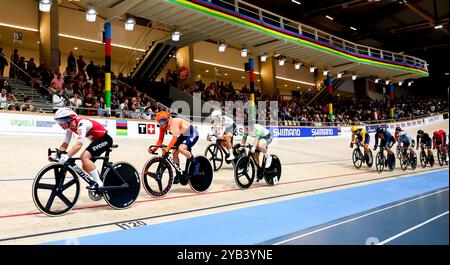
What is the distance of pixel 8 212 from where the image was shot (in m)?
4.03

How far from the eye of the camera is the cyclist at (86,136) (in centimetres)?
392

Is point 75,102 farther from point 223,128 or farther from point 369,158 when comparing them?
point 369,158

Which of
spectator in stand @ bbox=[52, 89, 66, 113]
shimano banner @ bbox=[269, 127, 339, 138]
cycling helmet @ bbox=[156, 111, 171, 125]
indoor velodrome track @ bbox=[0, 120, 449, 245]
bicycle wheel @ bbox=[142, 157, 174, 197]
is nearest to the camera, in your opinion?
indoor velodrome track @ bbox=[0, 120, 449, 245]

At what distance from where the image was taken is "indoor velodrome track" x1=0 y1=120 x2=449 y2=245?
3.25 meters

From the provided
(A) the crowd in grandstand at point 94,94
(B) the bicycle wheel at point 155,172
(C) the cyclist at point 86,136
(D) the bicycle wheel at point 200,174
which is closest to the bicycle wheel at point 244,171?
(D) the bicycle wheel at point 200,174

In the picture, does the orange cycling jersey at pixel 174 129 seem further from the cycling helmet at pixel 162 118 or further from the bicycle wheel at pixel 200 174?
the bicycle wheel at pixel 200 174

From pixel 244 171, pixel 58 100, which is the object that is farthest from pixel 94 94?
pixel 244 171

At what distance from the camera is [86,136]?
409 centimetres

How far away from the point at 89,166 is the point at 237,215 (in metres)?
1.88

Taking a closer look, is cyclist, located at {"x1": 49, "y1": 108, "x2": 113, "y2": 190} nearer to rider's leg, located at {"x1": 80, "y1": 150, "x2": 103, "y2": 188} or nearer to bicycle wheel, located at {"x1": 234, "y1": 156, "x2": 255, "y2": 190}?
rider's leg, located at {"x1": 80, "y1": 150, "x2": 103, "y2": 188}

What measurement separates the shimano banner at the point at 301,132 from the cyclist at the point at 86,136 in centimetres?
1206

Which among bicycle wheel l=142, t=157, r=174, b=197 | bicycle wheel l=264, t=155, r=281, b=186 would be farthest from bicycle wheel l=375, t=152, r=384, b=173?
bicycle wheel l=142, t=157, r=174, b=197
